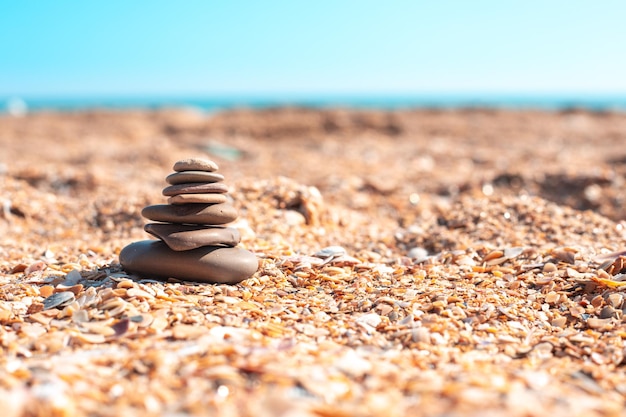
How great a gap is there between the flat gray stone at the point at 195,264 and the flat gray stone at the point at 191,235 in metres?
0.06

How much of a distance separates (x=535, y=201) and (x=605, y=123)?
1496 cm

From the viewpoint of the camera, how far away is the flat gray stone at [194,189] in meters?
3.41

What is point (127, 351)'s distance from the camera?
7.95 ft

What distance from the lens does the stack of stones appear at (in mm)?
3396

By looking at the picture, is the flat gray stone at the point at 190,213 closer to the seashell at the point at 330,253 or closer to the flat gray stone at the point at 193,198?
the flat gray stone at the point at 193,198

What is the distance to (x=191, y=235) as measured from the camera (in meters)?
3.41

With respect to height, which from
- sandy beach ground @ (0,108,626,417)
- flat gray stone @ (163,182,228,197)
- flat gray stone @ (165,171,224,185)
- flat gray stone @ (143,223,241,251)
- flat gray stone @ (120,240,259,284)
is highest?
flat gray stone @ (165,171,224,185)

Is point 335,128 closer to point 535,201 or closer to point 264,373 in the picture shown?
point 535,201

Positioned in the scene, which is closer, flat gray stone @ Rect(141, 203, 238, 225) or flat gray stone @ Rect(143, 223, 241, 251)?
flat gray stone @ Rect(143, 223, 241, 251)

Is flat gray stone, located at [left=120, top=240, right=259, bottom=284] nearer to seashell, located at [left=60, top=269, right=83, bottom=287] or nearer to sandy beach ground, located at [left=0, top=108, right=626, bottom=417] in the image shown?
sandy beach ground, located at [left=0, top=108, right=626, bottom=417]

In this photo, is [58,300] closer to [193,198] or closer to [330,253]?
[193,198]

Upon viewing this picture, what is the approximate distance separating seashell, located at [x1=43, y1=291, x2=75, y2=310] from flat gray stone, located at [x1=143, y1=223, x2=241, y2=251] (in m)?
0.60

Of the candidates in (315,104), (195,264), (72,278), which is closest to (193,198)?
(195,264)

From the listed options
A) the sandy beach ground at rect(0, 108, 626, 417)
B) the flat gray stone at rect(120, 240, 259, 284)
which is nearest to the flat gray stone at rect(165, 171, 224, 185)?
the flat gray stone at rect(120, 240, 259, 284)
